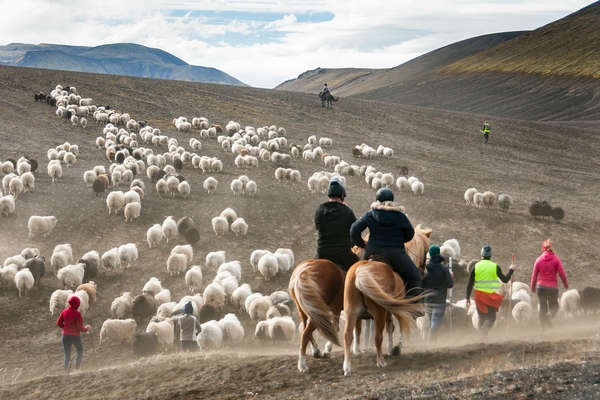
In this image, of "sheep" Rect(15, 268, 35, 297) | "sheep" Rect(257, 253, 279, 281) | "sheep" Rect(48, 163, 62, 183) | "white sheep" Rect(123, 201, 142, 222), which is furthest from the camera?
"sheep" Rect(48, 163, 62, 183)

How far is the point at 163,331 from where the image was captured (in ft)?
35.0

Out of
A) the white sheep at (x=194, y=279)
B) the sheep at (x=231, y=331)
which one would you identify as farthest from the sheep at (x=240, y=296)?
the sheep at (x=231, y=331)

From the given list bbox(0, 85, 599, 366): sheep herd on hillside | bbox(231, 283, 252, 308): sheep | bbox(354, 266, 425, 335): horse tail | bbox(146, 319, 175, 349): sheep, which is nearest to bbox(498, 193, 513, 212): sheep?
bbox(0, 85, 599, 366): sheep herd on hillside

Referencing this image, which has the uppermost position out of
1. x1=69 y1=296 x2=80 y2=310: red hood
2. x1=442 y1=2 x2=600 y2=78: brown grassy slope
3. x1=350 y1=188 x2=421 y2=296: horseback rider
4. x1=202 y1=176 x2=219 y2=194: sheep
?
x1=442 y1=2 x2=600 y2=78: brown grassy slope

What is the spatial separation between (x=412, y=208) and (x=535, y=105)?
5778 cm

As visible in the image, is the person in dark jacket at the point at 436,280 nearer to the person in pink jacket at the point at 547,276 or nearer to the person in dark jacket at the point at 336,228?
the person in pink jacket at the point at 547,276

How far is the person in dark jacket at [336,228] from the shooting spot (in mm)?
7254

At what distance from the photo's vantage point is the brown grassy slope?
80.6 metres

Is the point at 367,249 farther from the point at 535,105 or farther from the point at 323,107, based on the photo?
the point at 535,105

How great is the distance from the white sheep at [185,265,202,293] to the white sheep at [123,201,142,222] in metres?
5.89

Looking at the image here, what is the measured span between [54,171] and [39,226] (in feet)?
22.9

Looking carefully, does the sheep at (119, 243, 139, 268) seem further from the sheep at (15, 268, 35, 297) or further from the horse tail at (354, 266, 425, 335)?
the horse tail at (354, 266, 425, 335)

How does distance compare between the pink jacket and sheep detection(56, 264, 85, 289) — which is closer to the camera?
the pink jacket

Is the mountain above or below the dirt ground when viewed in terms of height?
above
